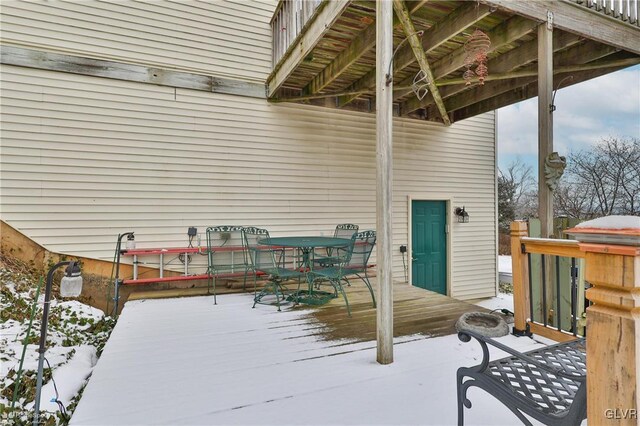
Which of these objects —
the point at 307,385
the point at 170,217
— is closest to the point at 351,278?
the point at 170,217

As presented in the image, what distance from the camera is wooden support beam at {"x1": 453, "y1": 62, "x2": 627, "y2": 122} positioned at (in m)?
4.84

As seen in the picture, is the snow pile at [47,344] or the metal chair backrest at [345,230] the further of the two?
the metal chair backrest at [345,230]

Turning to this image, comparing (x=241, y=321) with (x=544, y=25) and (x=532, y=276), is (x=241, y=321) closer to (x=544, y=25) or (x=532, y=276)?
(x=532, y=276)

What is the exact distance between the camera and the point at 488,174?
289 inches

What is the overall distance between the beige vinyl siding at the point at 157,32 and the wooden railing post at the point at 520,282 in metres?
4.45

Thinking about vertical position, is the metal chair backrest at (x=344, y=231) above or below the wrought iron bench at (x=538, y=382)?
above

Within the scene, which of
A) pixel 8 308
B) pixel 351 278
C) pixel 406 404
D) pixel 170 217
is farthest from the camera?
pixel 351 278

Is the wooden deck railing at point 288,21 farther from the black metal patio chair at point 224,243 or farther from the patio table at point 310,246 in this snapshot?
the black metal patio chair at point 224,243

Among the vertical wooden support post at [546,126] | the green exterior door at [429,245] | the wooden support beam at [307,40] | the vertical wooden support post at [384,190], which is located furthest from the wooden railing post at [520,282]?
the green exterior door at [429,245]

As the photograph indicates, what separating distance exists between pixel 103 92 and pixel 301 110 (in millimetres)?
2962

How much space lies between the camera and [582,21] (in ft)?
11.9

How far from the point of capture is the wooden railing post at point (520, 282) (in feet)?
9.33

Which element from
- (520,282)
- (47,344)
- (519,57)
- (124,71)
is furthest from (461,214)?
(47,344)

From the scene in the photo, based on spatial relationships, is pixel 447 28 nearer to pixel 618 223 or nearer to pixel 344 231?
pixel 344 231
